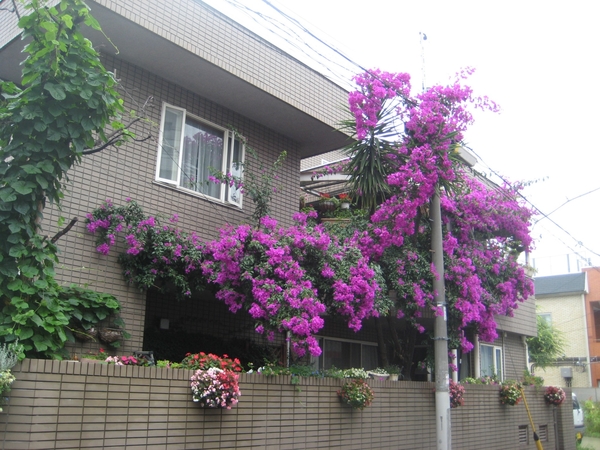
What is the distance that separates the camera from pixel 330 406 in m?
9.57

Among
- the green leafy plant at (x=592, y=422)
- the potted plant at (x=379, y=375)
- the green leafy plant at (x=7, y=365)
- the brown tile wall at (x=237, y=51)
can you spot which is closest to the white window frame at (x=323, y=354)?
the potted plant at (x=379, y=375)

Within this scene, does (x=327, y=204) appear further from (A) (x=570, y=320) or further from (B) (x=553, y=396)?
(A) (x=570, y=320)

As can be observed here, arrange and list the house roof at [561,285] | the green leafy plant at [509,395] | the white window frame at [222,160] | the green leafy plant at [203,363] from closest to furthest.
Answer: the green leafy plant at [203,363], the white window frame at [222,160], the green leafy plant at [509,395], the house roof at [561,285]

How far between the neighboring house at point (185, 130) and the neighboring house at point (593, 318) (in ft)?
93.4

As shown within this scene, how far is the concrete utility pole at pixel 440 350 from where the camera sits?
34.2 ft

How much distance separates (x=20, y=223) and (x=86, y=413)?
80.1 inches

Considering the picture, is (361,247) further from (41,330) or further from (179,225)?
(41,330)

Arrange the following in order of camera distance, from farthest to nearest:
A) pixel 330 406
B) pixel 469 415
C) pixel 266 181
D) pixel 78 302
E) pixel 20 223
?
pixel 469 415 < pixel 266 181 < pixel 330 406 < pixel 78 302 < pixel 20 223

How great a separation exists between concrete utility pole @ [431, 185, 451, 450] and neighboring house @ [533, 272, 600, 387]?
27.3 metres

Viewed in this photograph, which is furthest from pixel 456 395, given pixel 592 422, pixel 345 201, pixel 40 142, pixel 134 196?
pixel 592 422

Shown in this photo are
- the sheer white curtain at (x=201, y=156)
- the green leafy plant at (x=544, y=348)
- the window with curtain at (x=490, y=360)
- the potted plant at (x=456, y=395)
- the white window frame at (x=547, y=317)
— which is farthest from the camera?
the white window frame at (x=547, y=317)

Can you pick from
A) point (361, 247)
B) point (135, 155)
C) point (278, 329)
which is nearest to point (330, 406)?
point (278, 329)

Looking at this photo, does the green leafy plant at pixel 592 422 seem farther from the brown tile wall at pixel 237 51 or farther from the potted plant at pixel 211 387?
the potted plant at pixel 211 387

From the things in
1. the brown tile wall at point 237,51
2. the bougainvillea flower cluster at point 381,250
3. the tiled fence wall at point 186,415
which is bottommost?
the tiled fence wall at point 186,415
